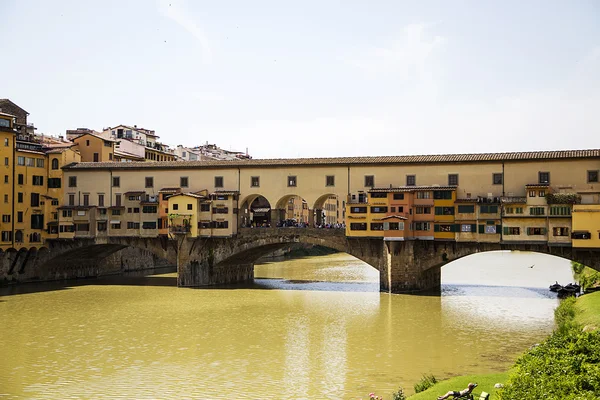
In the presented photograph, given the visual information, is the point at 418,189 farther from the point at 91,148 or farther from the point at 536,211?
the point at 91,148

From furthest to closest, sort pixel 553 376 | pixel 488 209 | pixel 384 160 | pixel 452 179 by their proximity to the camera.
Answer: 1. pixel 384 160
2. pixel 452 179
3. pixel 488 209
4. pixel 553 376

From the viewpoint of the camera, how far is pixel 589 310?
105 feet

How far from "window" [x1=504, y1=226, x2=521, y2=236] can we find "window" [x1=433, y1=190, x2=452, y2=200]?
14.4ft

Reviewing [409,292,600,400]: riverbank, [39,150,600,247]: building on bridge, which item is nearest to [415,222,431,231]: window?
[39,150,600,247]: building on bridge

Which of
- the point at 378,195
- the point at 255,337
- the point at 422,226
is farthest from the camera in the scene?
the point at 378,195

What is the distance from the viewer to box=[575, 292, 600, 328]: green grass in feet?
94.8

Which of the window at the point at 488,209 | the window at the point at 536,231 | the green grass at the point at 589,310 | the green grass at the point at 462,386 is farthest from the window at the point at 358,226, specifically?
the green grass at the point at 462,386

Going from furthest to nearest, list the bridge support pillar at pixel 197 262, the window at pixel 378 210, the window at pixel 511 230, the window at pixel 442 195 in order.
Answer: the bridge support pillar at pixel 197 262 → the window at pixel 378 210 → the window at pixel 442 195 → the window at pixel 511 230

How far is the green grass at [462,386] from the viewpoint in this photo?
1855cm

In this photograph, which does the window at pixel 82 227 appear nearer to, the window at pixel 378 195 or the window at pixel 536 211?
the window at pixel 378 195

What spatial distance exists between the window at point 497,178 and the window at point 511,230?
3.45 m

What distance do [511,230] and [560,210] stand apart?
3263mm

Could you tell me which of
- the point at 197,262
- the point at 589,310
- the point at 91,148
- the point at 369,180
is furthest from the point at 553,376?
the point at 91,148

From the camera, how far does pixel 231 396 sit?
72.0ft
